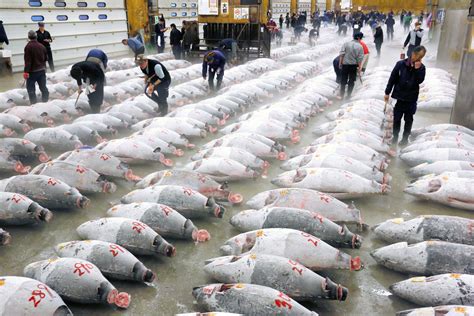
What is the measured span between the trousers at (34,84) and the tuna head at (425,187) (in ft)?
25.4

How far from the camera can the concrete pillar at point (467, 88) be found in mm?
7105

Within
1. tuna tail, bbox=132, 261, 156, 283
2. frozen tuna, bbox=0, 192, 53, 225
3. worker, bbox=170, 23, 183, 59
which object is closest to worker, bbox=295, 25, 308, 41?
worker, bbox=170, 23, 183, 59

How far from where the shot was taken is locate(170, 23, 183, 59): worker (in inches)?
632

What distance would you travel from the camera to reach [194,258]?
3.98 m

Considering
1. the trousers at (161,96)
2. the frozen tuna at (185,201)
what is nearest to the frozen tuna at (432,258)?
the frozen tuna at (185,201)

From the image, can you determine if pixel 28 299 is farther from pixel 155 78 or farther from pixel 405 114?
pixel 405 114

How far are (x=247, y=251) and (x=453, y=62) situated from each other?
15032 mm

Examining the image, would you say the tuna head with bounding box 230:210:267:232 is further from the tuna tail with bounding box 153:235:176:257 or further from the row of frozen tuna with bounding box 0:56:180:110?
the row of frozen tuna with bounding box 0:56:180:110

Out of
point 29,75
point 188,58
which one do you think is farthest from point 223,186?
point 188,58

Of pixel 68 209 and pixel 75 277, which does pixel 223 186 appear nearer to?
pixel 68 209

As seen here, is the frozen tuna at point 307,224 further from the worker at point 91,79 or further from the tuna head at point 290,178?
the worker at point 91,79

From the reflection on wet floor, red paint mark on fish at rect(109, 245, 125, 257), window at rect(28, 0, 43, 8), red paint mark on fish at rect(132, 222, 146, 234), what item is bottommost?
the reflection on wet floor

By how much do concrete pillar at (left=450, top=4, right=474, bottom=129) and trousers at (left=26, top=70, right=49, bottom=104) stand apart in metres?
8.57

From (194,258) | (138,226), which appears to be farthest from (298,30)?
(138,226)
